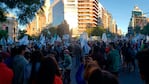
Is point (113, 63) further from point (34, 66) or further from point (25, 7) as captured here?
point (34, 66)

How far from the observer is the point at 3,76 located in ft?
20.8

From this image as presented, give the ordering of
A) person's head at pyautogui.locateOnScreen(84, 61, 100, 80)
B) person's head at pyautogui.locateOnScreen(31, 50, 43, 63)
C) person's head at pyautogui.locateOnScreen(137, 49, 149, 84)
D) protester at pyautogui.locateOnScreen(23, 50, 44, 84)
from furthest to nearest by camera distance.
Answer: person's head at pyautogui.locateOnScreen(31, 50, 43, 63) < protester at pyautogui.locateOnScreen(23, 50, 44, 84) < person's head at pyautogui.locateOnScreen(84, 61, 100, 80) < person's head at pyautogui.locateOnScreen(137, 49, 149, 84)

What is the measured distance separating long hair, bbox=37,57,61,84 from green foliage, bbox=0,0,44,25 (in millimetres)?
8700

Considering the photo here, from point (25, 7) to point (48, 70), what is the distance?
9570 mm

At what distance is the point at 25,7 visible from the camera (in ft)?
49.3

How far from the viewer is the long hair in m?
5.69

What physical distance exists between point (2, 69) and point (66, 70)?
7.60m

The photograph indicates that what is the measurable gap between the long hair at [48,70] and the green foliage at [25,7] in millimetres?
8700

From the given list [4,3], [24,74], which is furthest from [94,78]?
[4,3]

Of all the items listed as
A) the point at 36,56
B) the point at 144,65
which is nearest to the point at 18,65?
the point at 36,56

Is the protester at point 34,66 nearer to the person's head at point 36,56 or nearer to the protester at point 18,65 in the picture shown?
the person's head at point 36,56

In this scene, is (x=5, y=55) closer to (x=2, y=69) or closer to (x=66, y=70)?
(x=2, y=69)

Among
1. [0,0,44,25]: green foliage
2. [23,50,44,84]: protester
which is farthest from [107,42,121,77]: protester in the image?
[23,50,44,84]: protester

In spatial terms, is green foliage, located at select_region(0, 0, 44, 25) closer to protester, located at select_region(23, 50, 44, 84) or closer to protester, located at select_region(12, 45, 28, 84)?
protester, located at select_region(12, 45, 28, 84)
